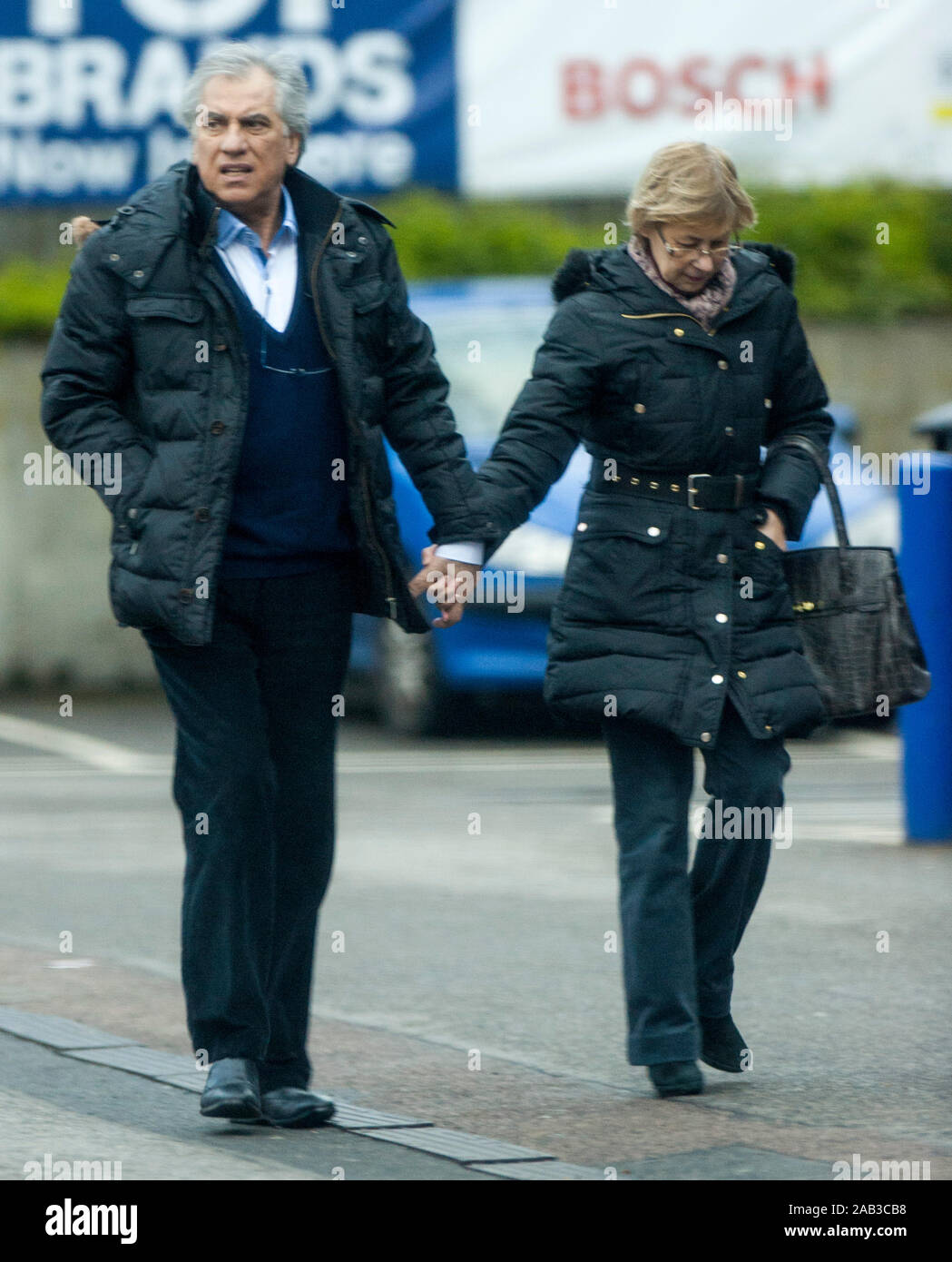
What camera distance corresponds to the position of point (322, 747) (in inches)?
180

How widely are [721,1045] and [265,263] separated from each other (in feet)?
5.81

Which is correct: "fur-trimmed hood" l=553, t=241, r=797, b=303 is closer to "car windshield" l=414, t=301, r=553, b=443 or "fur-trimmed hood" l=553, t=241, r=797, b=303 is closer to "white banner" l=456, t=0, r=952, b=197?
"car windshield" l=414, t=301, r=553, b=443

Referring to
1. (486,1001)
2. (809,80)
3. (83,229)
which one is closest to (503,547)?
(486,1001)

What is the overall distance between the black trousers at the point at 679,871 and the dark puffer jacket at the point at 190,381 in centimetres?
58

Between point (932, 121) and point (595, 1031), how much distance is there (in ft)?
38.7

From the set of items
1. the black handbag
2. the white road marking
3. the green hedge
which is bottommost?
the white road marking

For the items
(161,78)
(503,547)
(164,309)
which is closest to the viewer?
(164,309)

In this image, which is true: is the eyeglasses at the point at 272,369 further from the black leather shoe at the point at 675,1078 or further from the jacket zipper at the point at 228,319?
the black leather shoe at the point at 675,1078

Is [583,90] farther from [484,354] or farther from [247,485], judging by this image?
[247,485]

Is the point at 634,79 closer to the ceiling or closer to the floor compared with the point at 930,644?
closer to the ceiling

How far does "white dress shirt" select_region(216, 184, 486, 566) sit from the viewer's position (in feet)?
14.7

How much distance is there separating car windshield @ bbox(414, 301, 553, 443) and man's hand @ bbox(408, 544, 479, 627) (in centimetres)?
663

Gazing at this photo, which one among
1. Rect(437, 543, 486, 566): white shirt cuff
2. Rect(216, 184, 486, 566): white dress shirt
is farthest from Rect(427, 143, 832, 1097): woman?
Rect(216, 184, 486, 566): white dress shirt

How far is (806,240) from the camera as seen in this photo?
52.9ft
